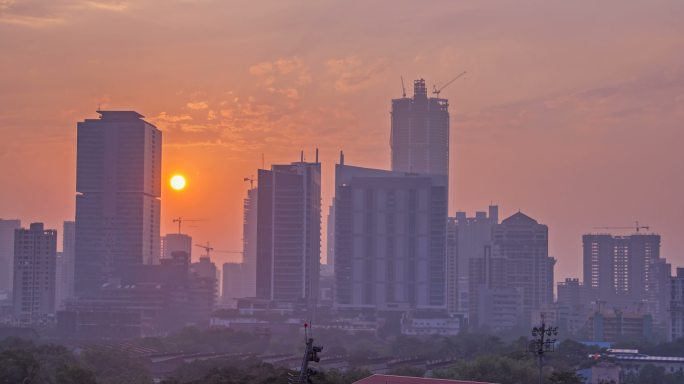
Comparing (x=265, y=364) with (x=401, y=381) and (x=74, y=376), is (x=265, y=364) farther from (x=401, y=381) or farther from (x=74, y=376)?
(x=401, y=381)

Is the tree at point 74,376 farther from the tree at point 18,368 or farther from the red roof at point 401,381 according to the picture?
the red roof at point 401,381

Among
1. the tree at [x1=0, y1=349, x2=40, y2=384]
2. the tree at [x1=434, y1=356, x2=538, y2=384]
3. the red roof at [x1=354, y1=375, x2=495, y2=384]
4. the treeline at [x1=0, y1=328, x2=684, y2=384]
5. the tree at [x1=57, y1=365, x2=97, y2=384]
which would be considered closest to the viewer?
the red roof at [x1=354, y1=375, x2=495, y2=384]

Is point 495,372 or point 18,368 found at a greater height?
point 18,368

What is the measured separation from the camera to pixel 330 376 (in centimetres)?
9588

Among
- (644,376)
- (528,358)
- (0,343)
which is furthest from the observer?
(0,343)

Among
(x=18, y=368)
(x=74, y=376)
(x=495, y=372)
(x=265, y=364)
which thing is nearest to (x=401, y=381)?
(x=74, y=376)

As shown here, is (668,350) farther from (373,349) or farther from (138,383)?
(138,383)

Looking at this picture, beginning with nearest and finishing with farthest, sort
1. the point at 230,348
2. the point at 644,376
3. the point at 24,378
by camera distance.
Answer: the point at 24,378 < the point at 644,376 < the point at 230,348

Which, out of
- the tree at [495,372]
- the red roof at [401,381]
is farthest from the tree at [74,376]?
the red roof at [401,381]

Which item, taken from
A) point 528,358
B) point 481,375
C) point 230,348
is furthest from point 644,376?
point 230,348

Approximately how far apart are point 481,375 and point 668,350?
69.5m

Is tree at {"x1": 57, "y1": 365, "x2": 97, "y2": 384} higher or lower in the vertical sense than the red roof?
lower

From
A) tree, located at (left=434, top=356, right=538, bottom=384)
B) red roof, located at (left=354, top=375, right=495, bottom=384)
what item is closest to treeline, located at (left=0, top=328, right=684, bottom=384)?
tree, located at (left=434, top=356, right=538, bottom=384)

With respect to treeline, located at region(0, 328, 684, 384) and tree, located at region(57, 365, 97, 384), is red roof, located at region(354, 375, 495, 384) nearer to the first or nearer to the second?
treeline, located at region(0, 328, 684, 384)
